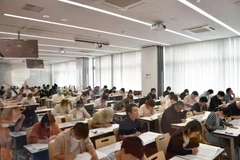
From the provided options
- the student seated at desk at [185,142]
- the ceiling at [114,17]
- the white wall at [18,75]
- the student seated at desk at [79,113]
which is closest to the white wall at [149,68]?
the ceiling at [114,17]

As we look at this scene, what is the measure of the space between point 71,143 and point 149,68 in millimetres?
7913

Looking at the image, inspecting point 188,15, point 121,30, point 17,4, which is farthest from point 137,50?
point 17,4

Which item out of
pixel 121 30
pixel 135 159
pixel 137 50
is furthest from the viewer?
pixel 137 50

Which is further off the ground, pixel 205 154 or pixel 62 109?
pixel 62 109

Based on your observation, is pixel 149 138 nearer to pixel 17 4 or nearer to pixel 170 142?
pixel 170 142

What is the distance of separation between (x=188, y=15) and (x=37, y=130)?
4376 mm

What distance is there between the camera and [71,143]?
8.43 ft

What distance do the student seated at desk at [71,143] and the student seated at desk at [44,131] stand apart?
1.83 feet

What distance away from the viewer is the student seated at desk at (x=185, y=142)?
2.49 m

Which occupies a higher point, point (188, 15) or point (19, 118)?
point (188, 15)

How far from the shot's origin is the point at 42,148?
112 inches

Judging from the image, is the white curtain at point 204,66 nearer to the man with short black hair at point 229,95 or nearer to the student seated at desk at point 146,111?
the man with short black hair at point 229,95

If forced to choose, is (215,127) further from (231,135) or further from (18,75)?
(18,75)

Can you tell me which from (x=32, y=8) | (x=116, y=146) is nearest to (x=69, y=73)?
(x=32, y=8)
